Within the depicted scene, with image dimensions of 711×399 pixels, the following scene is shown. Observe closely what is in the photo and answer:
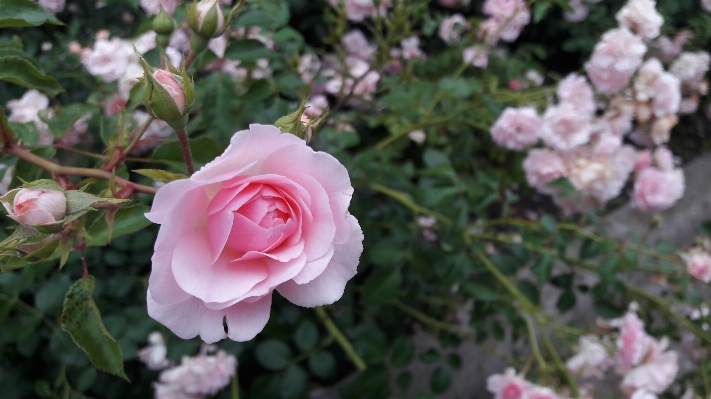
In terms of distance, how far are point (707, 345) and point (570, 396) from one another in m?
0.42

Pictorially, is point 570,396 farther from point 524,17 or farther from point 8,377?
point 8,377

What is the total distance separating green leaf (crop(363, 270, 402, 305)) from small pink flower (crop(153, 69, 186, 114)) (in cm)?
86

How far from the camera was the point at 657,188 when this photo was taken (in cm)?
133

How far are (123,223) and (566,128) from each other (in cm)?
102

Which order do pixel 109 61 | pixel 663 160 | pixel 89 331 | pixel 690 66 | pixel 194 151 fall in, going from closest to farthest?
pixel 89 331, pixel 194 151, pixel 109 61, pixel 663 160, pixel 690 66

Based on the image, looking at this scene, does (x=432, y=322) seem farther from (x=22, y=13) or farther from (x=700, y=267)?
(x=22, y=13)

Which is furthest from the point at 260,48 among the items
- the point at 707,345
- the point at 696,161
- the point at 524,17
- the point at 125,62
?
the point at 696,161

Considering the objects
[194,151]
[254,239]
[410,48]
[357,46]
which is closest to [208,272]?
[254,239]

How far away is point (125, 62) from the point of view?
1167 millimetres

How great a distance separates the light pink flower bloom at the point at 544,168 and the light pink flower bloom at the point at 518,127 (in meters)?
0.05

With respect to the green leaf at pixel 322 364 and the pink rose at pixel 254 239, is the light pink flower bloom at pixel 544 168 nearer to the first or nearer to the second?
the green leaf at pixel 322 364

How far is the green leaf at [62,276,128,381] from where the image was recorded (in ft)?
1.82

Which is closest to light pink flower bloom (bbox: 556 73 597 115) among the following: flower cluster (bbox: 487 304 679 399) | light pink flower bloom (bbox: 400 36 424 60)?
flower cluster (bbox: 487 304 679 399)

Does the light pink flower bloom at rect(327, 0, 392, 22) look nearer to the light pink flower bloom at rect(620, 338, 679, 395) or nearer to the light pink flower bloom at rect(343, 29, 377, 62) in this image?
the light pink flower bloom at rect(343, 29, 377, 62)
